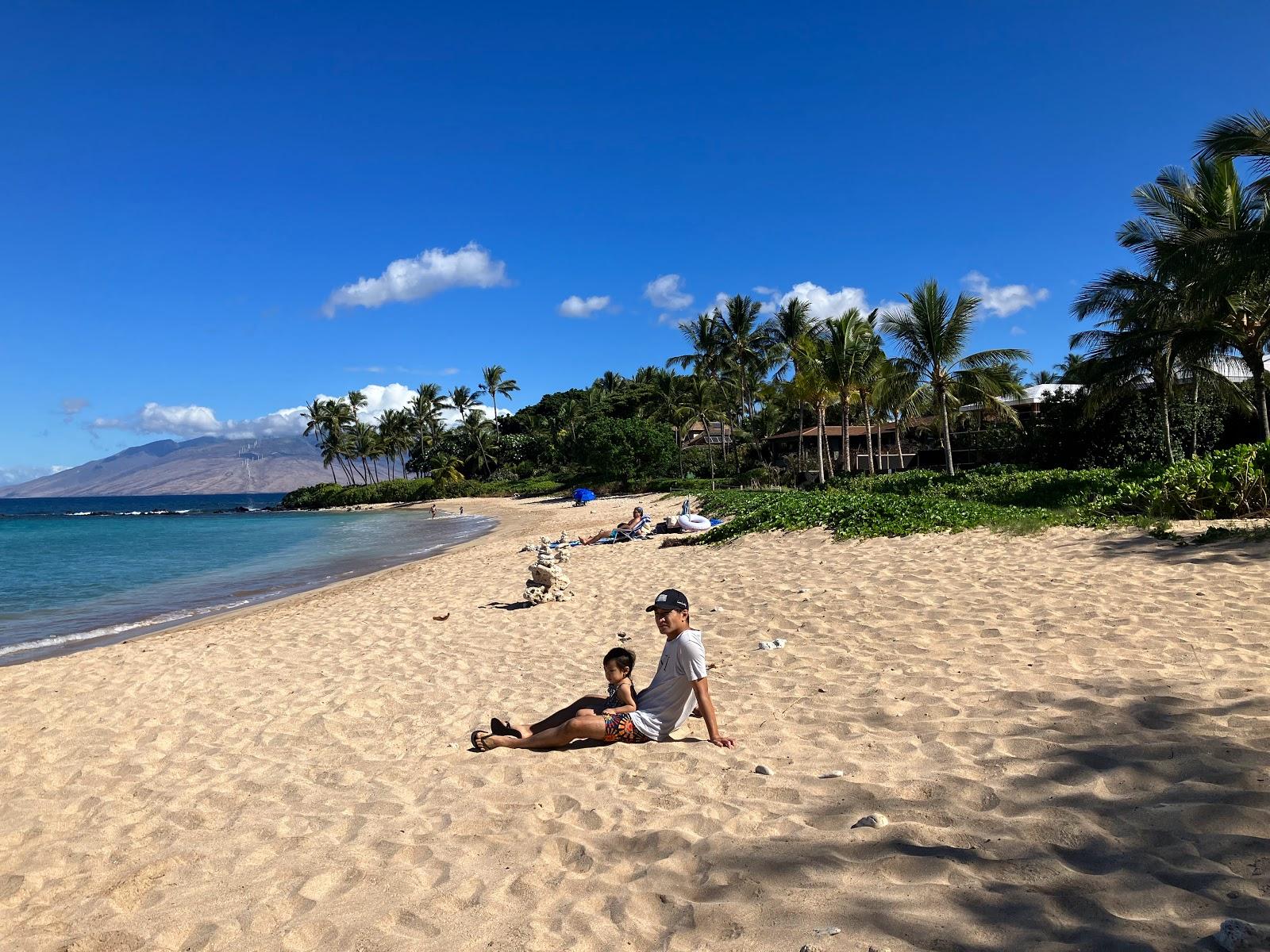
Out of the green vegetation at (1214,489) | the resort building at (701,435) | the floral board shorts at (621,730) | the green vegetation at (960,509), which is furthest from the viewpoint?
the resort building at (701,435)

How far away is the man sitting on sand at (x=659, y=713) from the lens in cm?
446

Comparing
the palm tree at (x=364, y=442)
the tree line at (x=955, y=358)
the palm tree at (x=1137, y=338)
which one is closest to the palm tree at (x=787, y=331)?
the tree line at (x=955, y=358)

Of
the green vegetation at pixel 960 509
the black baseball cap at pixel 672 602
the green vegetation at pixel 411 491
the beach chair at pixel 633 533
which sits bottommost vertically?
the beach chair at pixel 633 533

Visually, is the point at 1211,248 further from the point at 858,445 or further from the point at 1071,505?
the point at 858,445

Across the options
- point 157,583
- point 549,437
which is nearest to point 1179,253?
point 157,583

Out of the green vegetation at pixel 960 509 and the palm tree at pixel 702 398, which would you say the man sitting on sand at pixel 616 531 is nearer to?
the green vegetation at pixel 960 509

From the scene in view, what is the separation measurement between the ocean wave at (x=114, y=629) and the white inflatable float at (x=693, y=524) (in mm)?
9282

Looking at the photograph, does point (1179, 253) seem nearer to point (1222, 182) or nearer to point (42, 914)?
point (1222, 182)

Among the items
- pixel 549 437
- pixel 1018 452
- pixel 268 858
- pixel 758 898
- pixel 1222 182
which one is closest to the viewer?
pixel 758 898

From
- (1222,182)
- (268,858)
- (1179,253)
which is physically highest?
(1222,182)

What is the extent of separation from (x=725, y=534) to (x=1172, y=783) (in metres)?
10.6

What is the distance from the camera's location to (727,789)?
374 centimetres

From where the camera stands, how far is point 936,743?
3986 millimetres

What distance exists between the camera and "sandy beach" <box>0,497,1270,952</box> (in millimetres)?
2572
